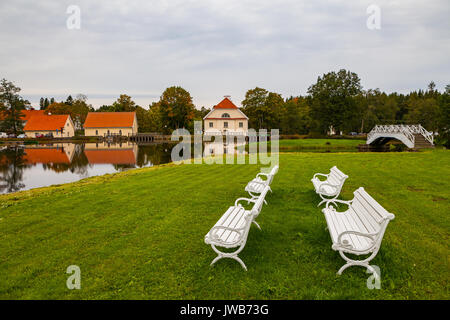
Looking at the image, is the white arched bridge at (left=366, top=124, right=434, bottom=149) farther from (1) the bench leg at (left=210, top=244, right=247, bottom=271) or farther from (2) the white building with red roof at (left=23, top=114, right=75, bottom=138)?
(2) the white building with red roof at (left=23, top=114, right=75, bottom=138)

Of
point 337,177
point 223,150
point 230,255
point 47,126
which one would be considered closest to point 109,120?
point 47,126

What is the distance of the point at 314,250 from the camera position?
4652 mm

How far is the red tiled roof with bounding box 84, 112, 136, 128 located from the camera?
2461 inches

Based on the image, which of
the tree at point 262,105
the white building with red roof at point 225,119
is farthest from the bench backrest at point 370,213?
the tree at point 262,105

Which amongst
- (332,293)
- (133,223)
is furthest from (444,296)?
(133,223)

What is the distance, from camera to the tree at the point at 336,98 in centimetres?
5153

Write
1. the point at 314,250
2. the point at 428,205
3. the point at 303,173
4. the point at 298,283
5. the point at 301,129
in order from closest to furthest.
A: the point at 298,283 < the point at 314,250 < the point at 428,205 < the point at 303,173 < the point at 301,129

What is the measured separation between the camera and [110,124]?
62656 millimetres

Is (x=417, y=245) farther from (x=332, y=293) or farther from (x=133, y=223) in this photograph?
(x=133, y=223)

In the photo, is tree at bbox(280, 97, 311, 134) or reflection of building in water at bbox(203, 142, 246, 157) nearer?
reflection of building in water at bbox(203, 142, 246, 157)

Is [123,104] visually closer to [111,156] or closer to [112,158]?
[111,156]

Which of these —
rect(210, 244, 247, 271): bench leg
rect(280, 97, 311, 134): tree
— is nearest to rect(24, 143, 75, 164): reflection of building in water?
rect(210, 244, 247, 271): bench leg

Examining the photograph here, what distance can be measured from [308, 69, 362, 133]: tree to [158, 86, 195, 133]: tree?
28.4 m
